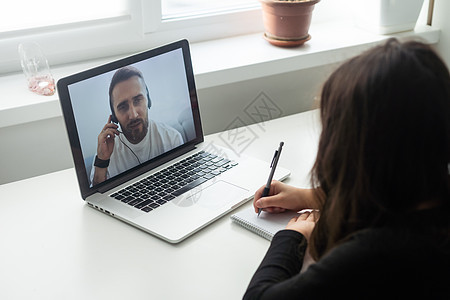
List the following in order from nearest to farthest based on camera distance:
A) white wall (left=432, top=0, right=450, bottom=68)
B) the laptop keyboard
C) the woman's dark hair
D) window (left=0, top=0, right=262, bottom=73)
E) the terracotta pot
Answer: the woman's dark hair
the laptop keyboard
window (left=0, top=0, right=262, bottom=73)
the terracotta pot
white wall (left=432, top=0, right=450, bottom=68)

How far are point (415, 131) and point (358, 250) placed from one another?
17cm

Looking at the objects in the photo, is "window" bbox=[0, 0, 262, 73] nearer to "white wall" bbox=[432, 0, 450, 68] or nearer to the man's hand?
the man's hand

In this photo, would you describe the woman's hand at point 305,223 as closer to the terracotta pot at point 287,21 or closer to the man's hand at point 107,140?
the man's hand at point 107,140

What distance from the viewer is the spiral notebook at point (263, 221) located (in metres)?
1.12

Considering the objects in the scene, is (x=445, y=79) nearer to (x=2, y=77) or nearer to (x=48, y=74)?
(x=48, y=74)

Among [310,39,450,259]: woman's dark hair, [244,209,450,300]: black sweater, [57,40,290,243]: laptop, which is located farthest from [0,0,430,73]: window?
[244,209,450,300]: black sweater

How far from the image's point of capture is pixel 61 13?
1599 millimetres

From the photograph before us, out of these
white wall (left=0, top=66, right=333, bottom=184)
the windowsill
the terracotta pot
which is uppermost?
the terracotta pot

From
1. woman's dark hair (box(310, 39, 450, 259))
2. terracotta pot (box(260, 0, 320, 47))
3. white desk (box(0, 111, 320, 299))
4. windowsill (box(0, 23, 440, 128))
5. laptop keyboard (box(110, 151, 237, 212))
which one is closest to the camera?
woman's dark hair (box(310, 39, 450, 259))

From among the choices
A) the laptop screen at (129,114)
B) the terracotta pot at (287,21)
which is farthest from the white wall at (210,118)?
the laptop screen at (129,114)

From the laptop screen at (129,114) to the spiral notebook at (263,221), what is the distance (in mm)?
273

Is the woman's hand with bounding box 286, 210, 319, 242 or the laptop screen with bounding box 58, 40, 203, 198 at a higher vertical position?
the laptop screen with bounding box 58, 40, 203, 198

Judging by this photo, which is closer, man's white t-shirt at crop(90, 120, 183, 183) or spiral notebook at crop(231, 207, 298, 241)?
spiral notebook at crop(231, 207, 298, 241)

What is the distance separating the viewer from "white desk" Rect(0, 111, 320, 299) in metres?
0.98
